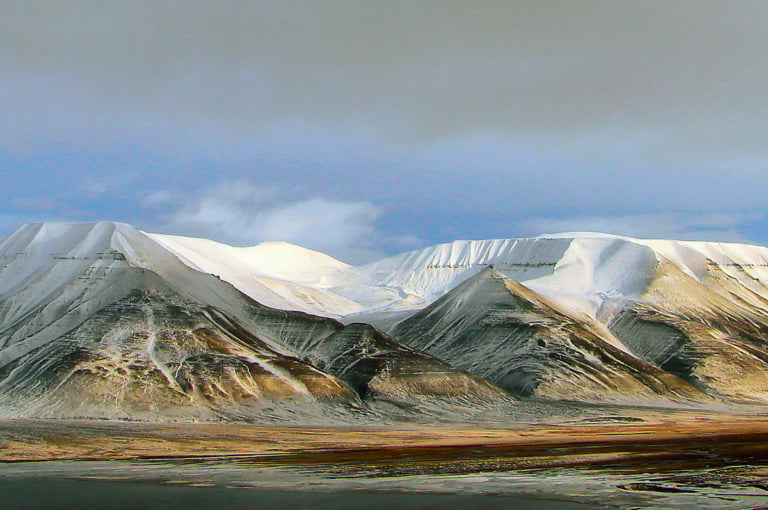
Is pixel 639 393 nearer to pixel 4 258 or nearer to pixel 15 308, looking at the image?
pixel 15 308

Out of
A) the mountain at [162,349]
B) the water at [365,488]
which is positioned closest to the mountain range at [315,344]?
the mountain at [162,349]

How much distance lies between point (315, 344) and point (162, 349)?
1063 inches

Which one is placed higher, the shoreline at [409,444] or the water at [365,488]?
the water at [365,488]

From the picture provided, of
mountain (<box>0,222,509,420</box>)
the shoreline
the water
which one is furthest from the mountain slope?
the water

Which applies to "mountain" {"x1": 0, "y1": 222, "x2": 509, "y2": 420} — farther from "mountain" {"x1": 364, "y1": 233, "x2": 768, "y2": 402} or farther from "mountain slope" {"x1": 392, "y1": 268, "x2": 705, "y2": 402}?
"mountain" {"x1": 364, "y1": 233, "x2": 768, "y2": 402}

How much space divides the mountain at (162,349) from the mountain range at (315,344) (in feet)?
0.91

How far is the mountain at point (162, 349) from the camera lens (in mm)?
112250

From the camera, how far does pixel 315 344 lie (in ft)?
467

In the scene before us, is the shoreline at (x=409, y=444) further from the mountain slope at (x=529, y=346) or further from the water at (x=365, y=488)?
the mountain slope at (x=529, y=346)

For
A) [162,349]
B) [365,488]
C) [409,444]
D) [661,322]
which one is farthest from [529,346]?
[365,488]

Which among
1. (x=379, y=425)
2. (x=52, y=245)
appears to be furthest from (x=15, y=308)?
(x=379, y=425)

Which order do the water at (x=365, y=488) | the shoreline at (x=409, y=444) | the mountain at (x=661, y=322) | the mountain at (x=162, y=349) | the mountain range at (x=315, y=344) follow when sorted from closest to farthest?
the water at (x=365, y=488) < the shoreline at (x=409, y=444) < the mountain at (x=162, y=349) < the mountain range at (x=315, y=344) < the mountain at (x=661, y=322)

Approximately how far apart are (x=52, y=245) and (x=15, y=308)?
2078 centimetres

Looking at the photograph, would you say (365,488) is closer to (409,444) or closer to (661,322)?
(409,444)
